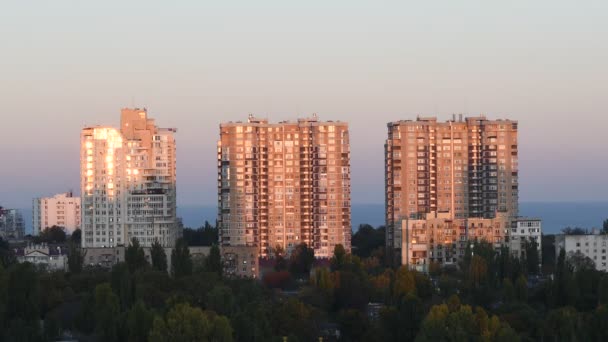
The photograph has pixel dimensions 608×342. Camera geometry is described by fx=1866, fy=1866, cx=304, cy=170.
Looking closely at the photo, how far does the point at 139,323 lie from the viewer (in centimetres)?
3791

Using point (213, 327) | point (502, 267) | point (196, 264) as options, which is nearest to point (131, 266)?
point (196, 264)

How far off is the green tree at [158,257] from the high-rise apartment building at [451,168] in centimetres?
1150

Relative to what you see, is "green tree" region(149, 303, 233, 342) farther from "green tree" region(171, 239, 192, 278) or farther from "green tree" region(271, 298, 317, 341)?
"green tree" region(171, 239, 192, 278)

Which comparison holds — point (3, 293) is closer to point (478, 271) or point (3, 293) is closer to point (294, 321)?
point (294, 321)

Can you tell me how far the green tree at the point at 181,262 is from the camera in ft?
169

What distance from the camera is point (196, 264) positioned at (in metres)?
55.6

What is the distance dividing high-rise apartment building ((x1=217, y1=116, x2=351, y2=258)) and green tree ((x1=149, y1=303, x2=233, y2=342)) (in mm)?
24418

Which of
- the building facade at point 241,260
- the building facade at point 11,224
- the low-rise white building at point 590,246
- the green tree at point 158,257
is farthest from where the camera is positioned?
the building facade at point 11,224

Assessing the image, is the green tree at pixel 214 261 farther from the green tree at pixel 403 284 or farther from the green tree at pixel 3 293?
the green tree at pixel 3 293

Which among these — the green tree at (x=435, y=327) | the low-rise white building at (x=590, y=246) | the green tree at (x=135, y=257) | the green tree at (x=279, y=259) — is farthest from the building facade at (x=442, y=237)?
the green tree at (x=435, y=327)

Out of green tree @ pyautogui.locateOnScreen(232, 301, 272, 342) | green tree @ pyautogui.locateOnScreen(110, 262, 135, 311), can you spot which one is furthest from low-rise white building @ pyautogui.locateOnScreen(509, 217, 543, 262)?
green tree @ pyautogui.locateOnScreen(232, 301, 272, 342)

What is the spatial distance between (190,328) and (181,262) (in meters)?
14.7

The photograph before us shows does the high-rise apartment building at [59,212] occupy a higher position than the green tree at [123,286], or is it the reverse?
the high-rise apartment building at [59,212]

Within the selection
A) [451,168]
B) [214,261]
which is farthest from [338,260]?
[451,168]
